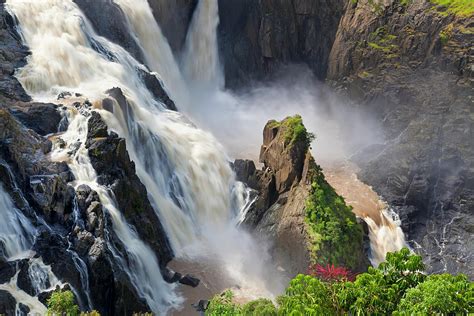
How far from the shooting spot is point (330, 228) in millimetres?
33625

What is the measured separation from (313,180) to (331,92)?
23777mm

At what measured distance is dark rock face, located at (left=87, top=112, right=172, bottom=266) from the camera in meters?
30.2

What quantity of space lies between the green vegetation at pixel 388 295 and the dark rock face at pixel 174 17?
1620 inches

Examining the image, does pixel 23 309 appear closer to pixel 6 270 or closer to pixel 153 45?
pixel 6 270

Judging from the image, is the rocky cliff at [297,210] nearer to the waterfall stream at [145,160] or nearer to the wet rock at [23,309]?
the waterfall stream at [145,160]

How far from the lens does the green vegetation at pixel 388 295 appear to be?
13203 millimetres

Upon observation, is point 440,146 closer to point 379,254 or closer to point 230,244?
point 379,254

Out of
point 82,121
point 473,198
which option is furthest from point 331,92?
point 82,121

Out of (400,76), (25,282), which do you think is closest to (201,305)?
(25,282)

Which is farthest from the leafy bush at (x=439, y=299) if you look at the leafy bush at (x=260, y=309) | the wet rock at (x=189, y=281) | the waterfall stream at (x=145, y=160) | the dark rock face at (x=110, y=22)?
the dark rock face at (x=110, y=22)

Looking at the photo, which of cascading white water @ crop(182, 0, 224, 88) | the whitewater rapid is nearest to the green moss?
the whitewater rapid

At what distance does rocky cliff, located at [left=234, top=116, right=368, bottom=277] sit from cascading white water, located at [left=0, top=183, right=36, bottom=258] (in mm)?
15476

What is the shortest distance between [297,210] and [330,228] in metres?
2.57

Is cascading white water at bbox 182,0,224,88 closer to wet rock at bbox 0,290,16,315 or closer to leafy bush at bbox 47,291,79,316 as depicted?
wet rock at bbox 0,290,16,315
